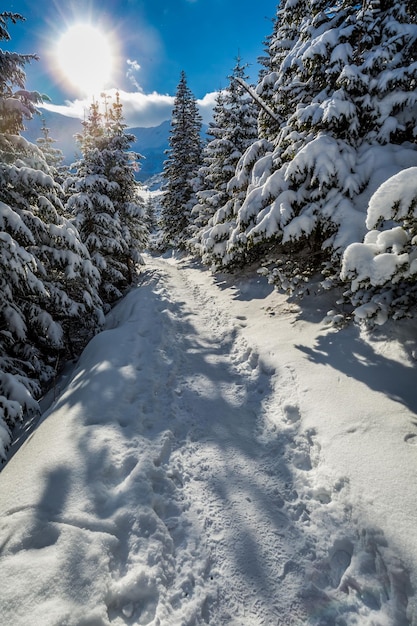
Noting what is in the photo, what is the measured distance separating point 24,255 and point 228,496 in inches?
240

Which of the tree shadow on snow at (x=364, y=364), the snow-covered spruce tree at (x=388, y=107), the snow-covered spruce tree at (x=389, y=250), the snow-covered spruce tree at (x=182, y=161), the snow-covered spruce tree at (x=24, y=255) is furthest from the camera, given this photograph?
the snow-covered spruce tree at (x=182, y=161)

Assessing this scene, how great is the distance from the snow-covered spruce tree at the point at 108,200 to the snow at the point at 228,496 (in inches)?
422

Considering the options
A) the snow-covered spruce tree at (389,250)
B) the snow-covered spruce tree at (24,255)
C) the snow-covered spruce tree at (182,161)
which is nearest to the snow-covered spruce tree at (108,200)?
the snow-covered spruce tree at (24,255)

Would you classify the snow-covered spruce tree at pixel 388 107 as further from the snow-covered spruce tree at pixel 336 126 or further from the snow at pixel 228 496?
the snow at pixel 228 496

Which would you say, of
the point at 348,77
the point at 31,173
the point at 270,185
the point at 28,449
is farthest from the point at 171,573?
the point at 348,77

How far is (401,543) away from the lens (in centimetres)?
284

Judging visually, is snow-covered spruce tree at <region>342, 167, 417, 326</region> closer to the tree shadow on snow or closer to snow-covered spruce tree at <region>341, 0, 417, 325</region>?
snow-covered spruce tree at <region>341, 0, 417, 325</region>

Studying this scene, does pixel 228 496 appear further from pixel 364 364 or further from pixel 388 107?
pixel 388 107

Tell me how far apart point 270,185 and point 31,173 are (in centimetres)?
595

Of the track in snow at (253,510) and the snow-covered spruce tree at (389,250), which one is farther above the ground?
the snow-covered spruce tree at (389,250)

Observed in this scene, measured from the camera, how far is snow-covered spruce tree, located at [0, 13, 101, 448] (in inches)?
249

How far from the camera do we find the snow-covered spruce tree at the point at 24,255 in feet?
20.7

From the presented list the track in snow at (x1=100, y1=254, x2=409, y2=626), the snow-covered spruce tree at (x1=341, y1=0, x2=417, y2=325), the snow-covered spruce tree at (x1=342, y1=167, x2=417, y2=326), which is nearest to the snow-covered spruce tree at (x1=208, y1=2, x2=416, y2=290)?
the snow-covered spruce tree at (x1=341, y1=0, x2=417, y2=325)

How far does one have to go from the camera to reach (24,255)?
6.42 meters
